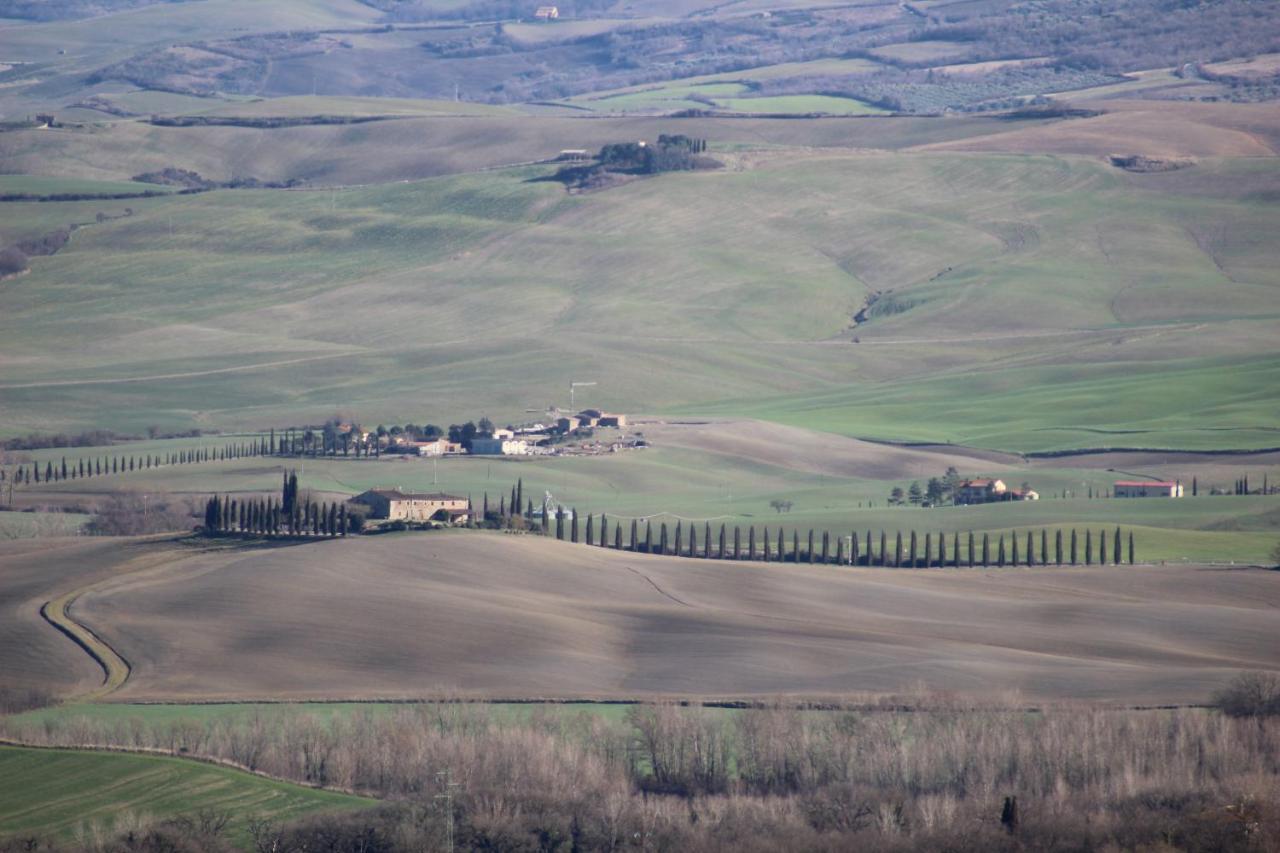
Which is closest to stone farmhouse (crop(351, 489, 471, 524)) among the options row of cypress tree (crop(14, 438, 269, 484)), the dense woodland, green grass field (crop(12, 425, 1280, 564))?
green grass field (crop(12, 425, 1280, 564))

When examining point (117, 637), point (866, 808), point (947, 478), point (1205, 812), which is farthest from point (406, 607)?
point (947, 478)

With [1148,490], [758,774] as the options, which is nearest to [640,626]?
[758,774]

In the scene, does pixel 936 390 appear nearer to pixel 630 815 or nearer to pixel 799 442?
pixel 799 442

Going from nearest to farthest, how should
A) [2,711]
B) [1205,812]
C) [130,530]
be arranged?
[1205,812], [2,711], [130,530]

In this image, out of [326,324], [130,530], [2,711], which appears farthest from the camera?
[326,324]

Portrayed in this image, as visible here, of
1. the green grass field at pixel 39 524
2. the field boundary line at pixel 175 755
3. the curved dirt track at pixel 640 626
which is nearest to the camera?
the field boundary line at pixel 175 755

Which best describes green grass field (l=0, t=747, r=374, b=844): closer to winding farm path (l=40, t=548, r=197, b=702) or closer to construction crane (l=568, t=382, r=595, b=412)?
winding farm path (l=40, t=548, r=197, b=702)

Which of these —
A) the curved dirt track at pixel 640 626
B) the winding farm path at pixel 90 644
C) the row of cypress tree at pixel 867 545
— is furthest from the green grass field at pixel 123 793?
the row of cypress tree at pixel 867 545

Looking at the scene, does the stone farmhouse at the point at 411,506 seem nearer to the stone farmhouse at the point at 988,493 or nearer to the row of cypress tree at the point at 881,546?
the row of cypress tree at the point at 881,546
